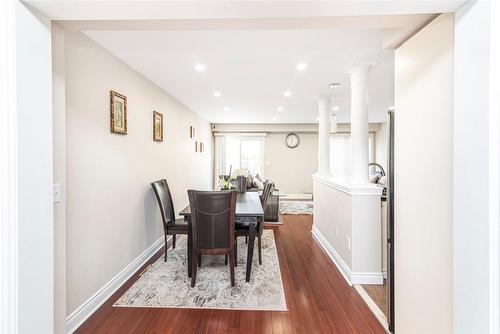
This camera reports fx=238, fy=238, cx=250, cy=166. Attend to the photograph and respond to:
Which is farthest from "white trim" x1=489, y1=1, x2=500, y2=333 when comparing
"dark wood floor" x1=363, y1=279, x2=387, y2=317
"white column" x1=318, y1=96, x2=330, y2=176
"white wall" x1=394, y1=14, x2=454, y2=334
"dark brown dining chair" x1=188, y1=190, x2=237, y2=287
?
"white column" x1=318, y1=96, x2=330, y2=176

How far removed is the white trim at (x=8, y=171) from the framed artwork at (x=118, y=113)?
5.07ft

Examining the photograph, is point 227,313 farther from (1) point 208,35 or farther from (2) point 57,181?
(1) point 208,35

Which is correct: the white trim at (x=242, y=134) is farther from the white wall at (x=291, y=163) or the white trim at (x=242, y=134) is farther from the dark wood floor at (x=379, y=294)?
the dark wood floor at (x=379, y=294)

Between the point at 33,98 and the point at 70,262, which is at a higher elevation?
the point at 33,98

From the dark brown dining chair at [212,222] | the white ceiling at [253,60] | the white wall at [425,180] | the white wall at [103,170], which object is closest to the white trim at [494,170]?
the white wall at [425,180]

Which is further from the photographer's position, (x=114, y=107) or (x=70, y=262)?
(x=114, y=107)

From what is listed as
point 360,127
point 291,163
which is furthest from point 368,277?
point 291,163

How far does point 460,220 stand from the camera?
2.96 ft

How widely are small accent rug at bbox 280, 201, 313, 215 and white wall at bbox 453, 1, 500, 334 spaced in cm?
476

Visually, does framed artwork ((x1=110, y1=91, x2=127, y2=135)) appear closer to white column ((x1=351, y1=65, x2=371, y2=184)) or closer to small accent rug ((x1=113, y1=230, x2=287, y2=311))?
small accent rug ((x1=113, y1=230, x2=287, y2=311))

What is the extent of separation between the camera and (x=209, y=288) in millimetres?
2355

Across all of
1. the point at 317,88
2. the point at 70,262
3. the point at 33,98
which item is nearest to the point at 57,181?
the point at 33,98

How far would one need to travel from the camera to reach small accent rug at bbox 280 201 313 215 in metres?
5.65

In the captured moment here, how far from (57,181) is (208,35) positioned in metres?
1.46
